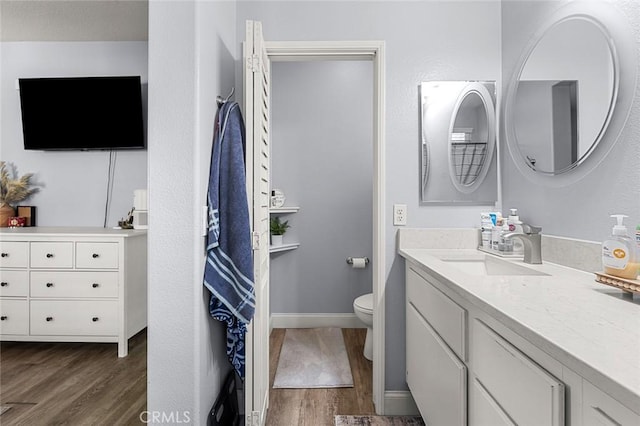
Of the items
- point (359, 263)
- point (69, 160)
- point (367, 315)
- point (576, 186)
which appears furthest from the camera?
point (359, 263)

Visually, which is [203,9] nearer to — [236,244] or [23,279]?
[236,244]

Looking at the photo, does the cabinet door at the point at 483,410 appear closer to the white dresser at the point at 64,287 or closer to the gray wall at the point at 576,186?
the gray wall at the point at 576,186

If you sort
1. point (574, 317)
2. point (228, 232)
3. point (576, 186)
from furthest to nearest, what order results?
point (228, 232) < point (576, 186) < point (574, 317)

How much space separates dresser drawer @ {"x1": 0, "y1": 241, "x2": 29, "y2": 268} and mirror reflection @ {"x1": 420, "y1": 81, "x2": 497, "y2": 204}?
114 inches

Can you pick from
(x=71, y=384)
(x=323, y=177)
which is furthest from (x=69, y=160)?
(x=323, y=177)

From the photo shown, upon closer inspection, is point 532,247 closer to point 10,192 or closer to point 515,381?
point 515,381

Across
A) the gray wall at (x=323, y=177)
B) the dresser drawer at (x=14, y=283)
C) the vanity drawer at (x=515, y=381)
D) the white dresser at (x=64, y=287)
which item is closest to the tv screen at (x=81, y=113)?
the white dresser at (x=64, y=287)

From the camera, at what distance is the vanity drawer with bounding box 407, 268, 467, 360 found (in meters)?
1.12

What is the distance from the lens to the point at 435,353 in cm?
137

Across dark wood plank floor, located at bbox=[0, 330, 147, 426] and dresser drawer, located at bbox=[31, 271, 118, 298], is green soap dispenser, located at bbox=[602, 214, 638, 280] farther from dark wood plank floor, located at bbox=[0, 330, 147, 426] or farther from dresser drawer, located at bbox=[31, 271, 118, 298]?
dresser drawer, located at bbox=[31, 271, 118, 298]

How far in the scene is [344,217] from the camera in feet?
10.5

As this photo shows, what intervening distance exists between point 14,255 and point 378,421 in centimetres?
Result: 284

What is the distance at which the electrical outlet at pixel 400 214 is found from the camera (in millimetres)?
1907

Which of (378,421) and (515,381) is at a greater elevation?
(515,381)
